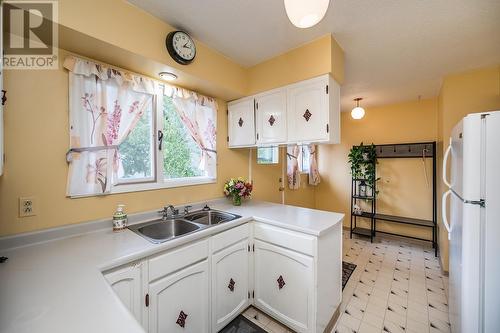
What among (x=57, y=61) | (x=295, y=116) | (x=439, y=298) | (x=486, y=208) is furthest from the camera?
(x=439, y=298)

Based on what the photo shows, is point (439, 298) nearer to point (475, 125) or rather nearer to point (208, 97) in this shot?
point (475, 125)

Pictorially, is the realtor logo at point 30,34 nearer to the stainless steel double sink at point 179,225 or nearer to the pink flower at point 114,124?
the pink flower at point 114,124

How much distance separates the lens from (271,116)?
2051mm

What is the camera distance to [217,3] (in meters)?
1.38

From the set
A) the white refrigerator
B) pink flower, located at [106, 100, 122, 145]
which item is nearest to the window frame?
pink flower, located at [106, 100, 122, 145]

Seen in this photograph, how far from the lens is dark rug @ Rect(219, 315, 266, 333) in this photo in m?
1.62

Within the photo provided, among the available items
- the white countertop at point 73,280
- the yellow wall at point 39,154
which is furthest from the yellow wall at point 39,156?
the white countertop at point 73,280

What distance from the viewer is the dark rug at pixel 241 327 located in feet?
5.31

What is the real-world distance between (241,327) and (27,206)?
1.74 metres

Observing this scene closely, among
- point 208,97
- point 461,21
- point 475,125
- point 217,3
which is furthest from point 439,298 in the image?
point 217,3

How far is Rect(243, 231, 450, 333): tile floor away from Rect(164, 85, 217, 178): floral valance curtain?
1519 mm

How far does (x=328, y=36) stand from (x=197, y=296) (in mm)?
2260

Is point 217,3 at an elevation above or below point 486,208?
above

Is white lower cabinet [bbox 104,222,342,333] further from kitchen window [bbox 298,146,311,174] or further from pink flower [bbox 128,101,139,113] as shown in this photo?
kitchen window [bbox 298,146,311,174]
